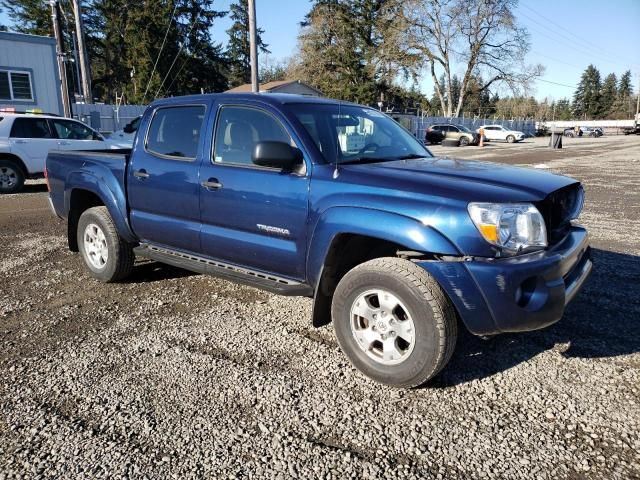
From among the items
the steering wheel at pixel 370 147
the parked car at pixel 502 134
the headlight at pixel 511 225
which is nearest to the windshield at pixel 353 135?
the steering wheel at pixel 370 147

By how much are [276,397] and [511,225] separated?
1.69 meters

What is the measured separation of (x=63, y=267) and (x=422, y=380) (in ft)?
14.4

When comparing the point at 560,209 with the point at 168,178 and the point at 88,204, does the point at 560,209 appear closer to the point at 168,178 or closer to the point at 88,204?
the point at 168,178

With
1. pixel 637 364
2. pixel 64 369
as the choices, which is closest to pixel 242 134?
pixel 64 369

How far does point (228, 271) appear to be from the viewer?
393cm

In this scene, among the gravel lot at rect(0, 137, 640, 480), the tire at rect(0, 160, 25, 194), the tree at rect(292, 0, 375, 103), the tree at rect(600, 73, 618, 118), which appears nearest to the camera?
the gravel lot at rect(0, 137, 640, 480)

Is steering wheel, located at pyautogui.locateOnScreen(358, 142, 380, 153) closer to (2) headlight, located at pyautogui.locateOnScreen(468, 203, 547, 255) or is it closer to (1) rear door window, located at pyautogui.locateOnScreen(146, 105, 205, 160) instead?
(2) headlight, located at pyautogui.locateOnScreen(468, 203, 547, 255)

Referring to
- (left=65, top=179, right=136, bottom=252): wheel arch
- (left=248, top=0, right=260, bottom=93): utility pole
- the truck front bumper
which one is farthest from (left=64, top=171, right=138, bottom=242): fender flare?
(left=248, top=0, right=260, bottom=93): utility pole

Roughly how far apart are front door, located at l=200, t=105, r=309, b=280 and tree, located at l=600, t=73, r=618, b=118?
149304mm

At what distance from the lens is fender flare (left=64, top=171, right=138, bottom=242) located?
467 centimetres

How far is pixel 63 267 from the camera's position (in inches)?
221

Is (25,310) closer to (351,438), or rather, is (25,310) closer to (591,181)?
(351,438)

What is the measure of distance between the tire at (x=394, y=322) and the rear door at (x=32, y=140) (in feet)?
35.0

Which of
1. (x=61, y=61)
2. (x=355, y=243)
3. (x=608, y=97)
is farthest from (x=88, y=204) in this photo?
(x=608, y=97)
